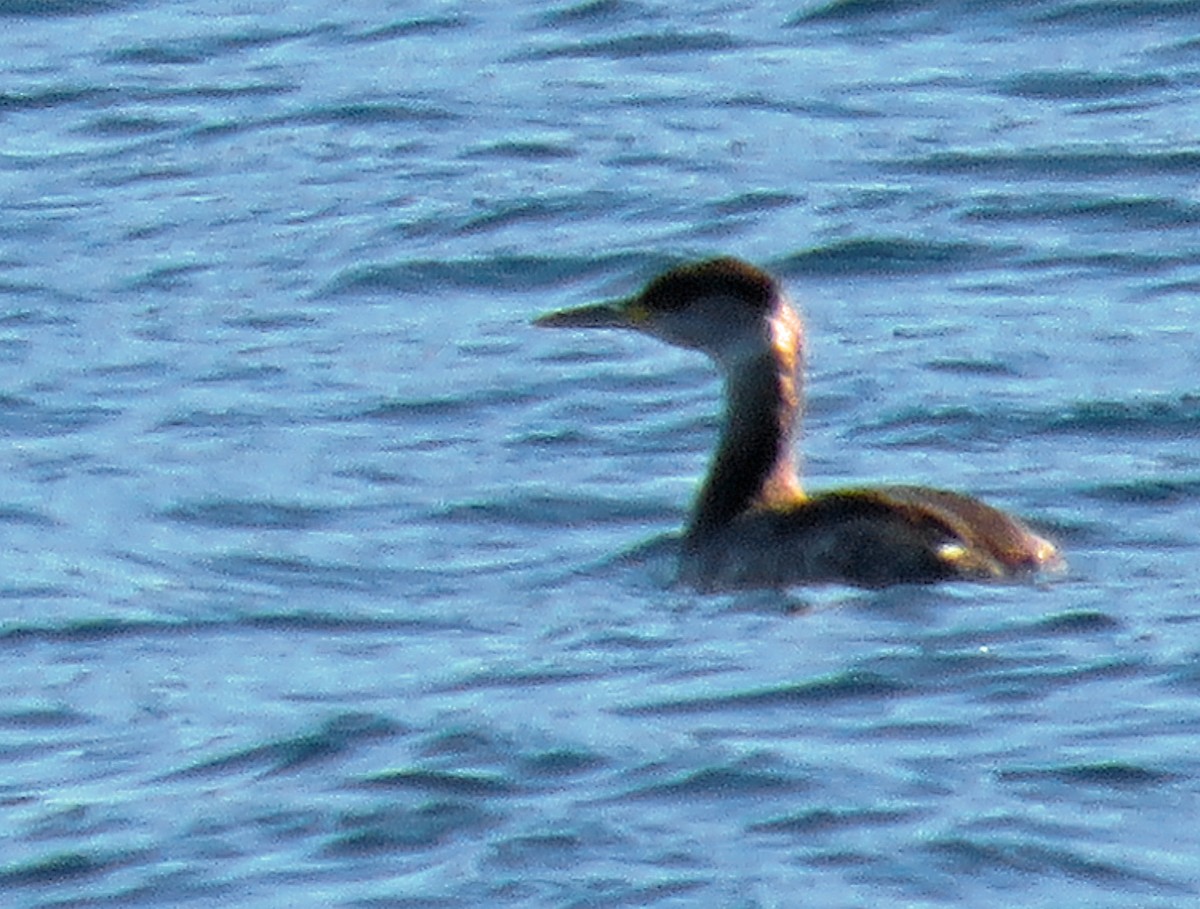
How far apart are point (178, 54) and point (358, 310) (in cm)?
555

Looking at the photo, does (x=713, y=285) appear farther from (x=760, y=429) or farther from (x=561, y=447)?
(x=561, y=447)

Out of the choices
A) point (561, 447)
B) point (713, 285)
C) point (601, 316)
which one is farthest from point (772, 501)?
point (561, 447)

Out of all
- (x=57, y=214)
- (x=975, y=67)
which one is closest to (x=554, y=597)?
(x=57, y=214)

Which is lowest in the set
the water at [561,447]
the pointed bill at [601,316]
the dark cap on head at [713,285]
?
the water at [561,447]

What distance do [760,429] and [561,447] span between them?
5.33 feet

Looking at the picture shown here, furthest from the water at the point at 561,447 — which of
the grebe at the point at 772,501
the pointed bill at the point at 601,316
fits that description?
the pointed bill at the point at 601,316

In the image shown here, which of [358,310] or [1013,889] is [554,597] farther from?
[358,310]

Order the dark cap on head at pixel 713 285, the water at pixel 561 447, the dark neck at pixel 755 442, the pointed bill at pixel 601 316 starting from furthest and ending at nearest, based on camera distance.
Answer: the pointed bill at pixel 601 316, the dark cap on head at pixel 713 285, the dark neck at pixel 755 442, the water at pixel 561 447

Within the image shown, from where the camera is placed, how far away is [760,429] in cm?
1321

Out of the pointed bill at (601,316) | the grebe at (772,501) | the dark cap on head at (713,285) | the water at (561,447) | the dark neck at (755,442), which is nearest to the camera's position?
the water at (561,447)

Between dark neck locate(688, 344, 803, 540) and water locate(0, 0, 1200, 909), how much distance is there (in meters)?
0.34

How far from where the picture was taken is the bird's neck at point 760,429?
42.9ft

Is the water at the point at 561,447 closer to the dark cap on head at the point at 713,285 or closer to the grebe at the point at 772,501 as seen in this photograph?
the grebe at the point at 772,501

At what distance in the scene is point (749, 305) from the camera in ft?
43.5
